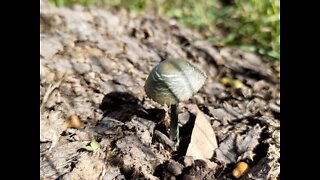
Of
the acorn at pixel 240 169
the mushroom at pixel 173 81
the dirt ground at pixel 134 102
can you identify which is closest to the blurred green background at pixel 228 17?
the dirt ground at pixel 134 102

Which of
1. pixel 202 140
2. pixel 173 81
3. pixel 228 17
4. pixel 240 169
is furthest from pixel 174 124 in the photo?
pixel 228 17

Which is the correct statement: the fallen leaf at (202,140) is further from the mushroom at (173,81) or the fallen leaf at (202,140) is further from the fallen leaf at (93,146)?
the fallen leaf at (93,146)

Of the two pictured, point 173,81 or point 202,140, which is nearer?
point 173,81

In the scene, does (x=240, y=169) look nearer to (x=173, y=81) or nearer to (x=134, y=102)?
(x=173, y=81)

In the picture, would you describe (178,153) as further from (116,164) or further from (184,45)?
(184,45)

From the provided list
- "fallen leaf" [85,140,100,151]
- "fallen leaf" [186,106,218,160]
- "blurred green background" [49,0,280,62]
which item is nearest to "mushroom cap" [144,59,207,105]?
"fallen leaf" [186,106,218,160]

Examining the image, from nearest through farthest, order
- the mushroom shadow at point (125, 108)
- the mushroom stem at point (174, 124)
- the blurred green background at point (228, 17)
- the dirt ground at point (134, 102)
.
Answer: the dirt ground at point (134, 102) < the mushroom stem at point (174, 124) < the mushroom shadow at point (125, 108) < the blurred green background at point (228, 17)

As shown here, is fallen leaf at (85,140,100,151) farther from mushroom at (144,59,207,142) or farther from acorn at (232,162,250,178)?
acorn at (232,162,250,178)
